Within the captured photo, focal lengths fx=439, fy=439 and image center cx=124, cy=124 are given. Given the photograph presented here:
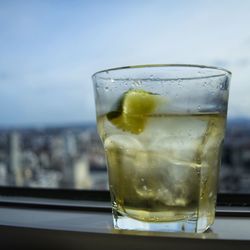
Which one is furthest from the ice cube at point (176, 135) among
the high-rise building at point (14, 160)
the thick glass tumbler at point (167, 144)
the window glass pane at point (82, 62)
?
the high-rise building at point (14, 160)

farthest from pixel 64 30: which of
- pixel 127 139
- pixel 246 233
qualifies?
pixel 246 233

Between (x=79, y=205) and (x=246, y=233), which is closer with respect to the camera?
(x=246, y=233)

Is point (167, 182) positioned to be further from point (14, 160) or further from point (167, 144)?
point (14, 160)

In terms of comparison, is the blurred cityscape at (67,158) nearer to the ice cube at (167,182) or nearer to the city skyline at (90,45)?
the city skyline at (90,45)

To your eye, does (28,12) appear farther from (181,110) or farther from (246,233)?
(246,233)

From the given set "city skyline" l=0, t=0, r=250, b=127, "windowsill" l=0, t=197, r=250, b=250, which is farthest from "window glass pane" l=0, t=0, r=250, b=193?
"windowsill" l=0, t=197, r=250, b=250
